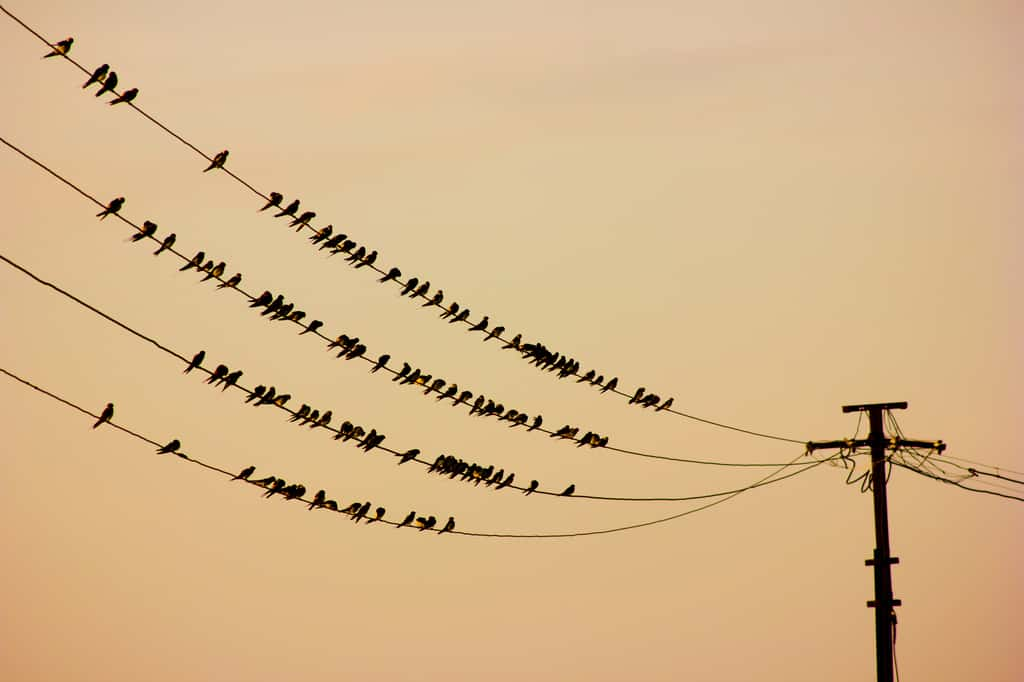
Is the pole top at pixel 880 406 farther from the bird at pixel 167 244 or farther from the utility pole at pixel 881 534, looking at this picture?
the bird at pixel 167 244

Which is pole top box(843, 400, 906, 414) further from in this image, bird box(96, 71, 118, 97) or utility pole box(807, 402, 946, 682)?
bird box(96, 71, 118, 97)

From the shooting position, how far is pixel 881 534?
27.2 metres

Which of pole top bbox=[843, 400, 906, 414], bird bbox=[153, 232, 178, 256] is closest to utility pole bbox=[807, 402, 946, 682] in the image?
pole top bbox=[843, 400, 906, 414]

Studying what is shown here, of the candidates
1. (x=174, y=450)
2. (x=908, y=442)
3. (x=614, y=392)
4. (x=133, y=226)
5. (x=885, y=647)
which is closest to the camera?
(x=133, y=226)

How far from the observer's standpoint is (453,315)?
27.7 meters

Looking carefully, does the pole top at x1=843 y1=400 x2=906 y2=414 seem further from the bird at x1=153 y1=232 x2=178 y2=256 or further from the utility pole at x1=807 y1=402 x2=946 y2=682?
the bird at x1=153 y1=232 x2=178 y2=256

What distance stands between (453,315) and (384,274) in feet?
9.53

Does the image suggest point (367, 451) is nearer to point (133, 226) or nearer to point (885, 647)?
point (133, 226)

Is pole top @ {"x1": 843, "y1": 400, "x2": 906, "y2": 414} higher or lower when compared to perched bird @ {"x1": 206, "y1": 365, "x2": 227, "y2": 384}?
higher

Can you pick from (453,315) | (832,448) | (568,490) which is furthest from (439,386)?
(832,448)

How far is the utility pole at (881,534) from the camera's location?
2666 centimetres

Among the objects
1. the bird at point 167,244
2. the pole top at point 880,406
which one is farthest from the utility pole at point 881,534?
the bird at point 167,244

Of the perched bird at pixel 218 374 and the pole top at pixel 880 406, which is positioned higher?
the pole top at pixel 880 406

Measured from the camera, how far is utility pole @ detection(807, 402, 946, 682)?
87.5 ft
